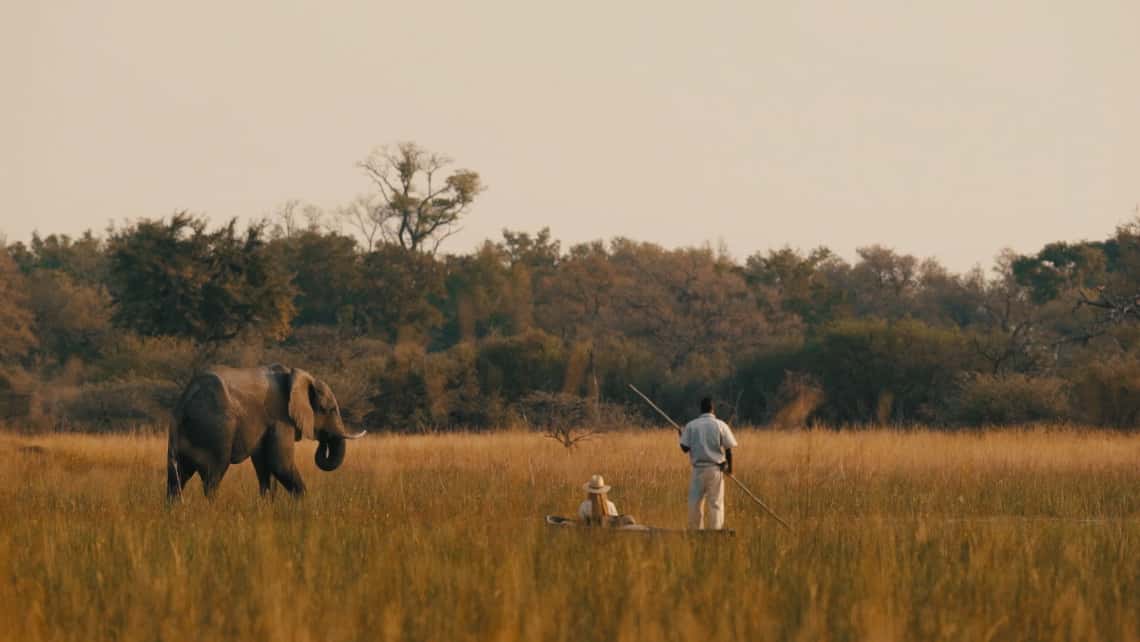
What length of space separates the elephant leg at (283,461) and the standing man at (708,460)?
619 centimetres

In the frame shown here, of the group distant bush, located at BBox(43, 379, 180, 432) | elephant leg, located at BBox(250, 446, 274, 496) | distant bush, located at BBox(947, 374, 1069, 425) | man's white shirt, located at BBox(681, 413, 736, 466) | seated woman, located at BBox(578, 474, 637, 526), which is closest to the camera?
seated woman, located at BBox(578, 474, 637, 526)

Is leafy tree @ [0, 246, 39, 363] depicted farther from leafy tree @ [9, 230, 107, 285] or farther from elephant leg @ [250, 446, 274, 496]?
elephant leg @ [250, 446, 274, 496]

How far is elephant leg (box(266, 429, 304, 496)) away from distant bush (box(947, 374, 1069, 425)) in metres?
22.0

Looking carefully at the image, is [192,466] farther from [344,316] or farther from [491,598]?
[344,316]

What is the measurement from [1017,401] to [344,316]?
31917 mm

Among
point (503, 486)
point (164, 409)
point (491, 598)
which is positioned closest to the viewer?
point (491, 598)

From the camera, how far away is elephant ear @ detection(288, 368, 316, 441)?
18641 mm

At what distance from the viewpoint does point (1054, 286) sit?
64375 mm

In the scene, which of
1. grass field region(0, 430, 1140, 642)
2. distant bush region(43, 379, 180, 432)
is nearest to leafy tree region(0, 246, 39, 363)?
distant bush region(43, 379, 180, 432)

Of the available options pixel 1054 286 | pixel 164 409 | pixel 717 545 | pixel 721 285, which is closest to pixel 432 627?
pixel 717 545

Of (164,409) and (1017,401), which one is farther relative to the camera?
(164,409)

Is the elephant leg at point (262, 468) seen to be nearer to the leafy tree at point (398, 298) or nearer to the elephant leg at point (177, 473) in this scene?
the elephant leg at point (177, 473)

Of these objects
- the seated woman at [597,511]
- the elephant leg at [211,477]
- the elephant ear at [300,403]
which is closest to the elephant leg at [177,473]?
the elephant leg at [211,477]

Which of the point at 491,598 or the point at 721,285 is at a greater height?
the point at 721,285
